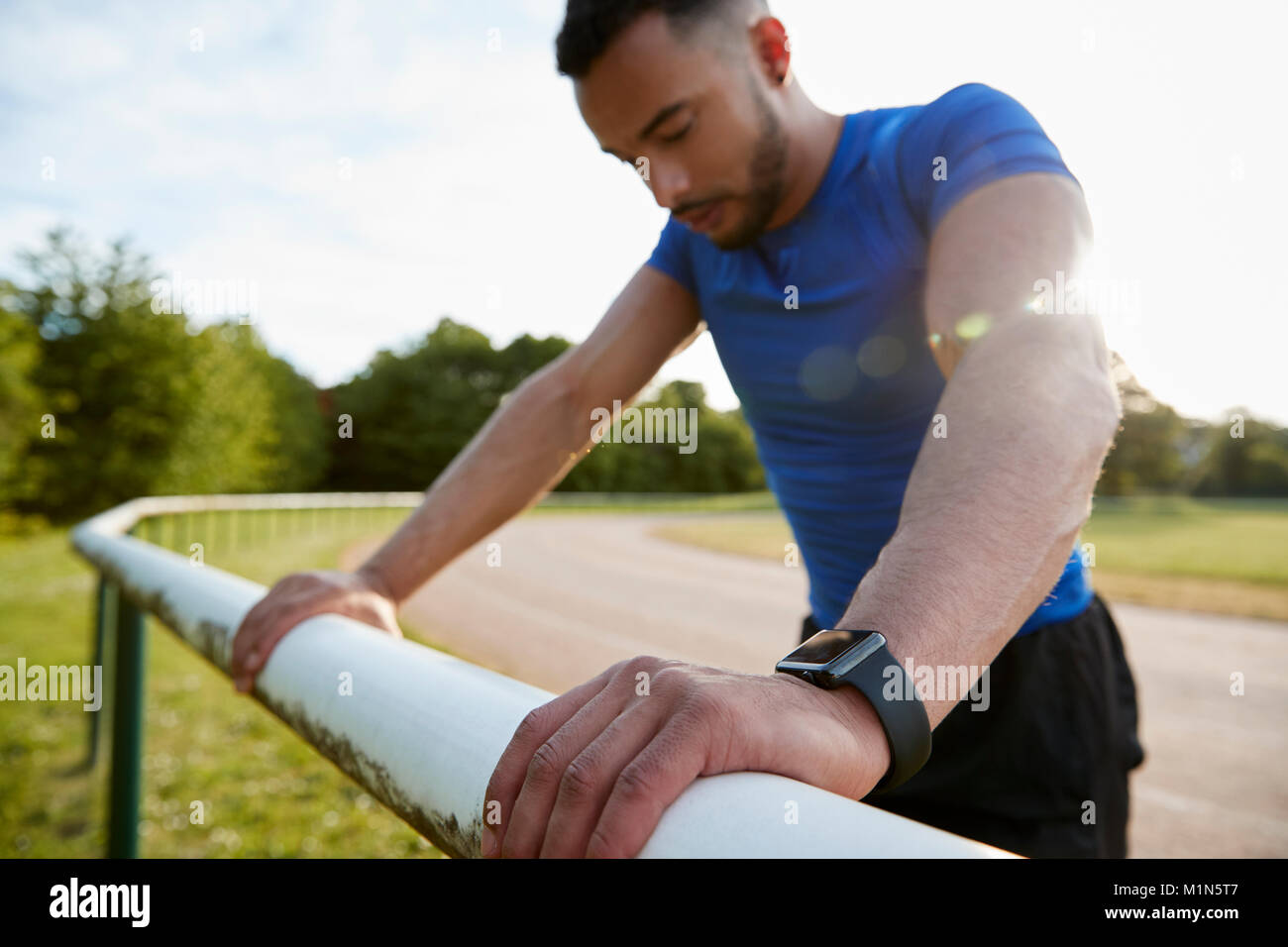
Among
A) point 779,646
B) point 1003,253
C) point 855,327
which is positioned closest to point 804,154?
point 855,327

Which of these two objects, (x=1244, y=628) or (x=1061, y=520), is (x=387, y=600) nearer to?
(x=1061, y=520)

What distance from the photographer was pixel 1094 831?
175cm

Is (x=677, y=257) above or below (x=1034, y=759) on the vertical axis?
above

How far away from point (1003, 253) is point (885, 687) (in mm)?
817

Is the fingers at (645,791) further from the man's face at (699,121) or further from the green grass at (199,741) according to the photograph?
the green grass at (199,741)

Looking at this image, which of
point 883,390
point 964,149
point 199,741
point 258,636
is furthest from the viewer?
point 199,741

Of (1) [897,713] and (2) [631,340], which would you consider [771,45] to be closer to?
(2) [631,340]

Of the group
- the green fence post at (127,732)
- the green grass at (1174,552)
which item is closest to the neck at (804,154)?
the green grass at (1174,552)

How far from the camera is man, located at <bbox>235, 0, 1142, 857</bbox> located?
3.17ft

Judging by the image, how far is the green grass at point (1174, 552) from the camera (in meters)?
11.3

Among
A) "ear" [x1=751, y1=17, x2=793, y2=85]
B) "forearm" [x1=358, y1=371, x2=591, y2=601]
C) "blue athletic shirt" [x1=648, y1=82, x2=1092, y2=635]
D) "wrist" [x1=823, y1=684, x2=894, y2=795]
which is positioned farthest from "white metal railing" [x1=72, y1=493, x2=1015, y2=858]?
"ear" [x1=751, y1=17, x2=793, y2=85]

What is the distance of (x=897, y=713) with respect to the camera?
2.42 feet

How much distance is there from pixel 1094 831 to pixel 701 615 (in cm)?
832
